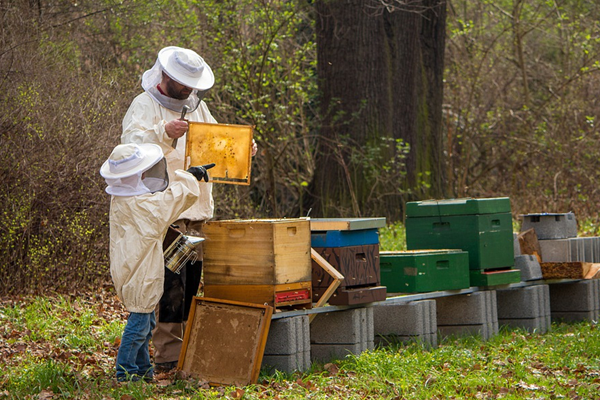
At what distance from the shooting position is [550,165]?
15.8 m

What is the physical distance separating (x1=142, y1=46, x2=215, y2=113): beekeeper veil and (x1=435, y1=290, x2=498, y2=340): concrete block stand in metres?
2.81

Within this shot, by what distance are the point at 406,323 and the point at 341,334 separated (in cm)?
71

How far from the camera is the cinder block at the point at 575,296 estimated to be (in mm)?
8000

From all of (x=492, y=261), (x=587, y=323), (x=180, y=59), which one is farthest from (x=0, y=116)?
(x=587, y=323)

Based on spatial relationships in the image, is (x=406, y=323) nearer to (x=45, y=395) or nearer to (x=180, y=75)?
(x=180, y=75)

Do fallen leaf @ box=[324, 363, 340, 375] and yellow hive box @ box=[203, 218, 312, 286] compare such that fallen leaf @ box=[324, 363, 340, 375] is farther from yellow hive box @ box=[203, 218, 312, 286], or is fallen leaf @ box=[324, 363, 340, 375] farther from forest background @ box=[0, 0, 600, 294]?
forest background @ box=[0, 0, 600, 294]

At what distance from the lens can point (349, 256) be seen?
6.03 meters

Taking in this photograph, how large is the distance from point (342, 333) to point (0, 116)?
401cm

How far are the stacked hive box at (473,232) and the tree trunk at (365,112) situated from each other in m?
4.90

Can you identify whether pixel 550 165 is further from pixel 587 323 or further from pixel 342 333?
pixel 342 333

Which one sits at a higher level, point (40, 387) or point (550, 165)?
point (550, 165)

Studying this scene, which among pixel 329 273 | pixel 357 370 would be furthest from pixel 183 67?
pixel 357 370

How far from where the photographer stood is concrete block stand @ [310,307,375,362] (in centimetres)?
606

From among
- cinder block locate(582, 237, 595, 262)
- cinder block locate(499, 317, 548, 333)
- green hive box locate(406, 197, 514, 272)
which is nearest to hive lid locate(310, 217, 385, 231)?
green hive box locate(406, 197, 514, 272)
